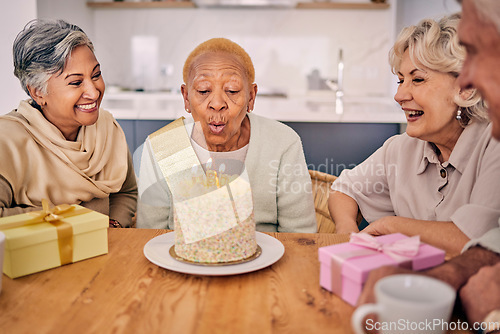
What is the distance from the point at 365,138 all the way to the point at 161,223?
63.4 inches

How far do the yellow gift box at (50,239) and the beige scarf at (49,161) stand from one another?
0.45m

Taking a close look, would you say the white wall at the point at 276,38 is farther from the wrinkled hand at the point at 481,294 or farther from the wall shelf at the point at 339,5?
the wrinkled hand at the point at 481,294

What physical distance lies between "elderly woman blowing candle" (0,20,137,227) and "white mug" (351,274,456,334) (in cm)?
107

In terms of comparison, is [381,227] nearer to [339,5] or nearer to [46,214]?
[46,214]

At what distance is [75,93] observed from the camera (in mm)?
1485

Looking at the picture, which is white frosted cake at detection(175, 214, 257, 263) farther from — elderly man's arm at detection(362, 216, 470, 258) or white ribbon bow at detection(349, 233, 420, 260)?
elderly man's arm at detection(362, 216, 470, 258)

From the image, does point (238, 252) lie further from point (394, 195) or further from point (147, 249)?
point (394, 195)

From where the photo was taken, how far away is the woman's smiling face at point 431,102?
140 cm

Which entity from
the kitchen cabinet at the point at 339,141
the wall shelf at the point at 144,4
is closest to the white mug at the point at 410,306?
the kitchen cabinet at the point at 339,141

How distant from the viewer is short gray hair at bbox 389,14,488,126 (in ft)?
4.46

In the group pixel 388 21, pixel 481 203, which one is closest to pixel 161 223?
pixel 481 203

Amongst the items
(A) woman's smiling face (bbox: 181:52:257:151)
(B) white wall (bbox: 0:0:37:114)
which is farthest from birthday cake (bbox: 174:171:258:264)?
(B) white wall (bbox: 0:0:37:114)

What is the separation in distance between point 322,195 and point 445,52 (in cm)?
71

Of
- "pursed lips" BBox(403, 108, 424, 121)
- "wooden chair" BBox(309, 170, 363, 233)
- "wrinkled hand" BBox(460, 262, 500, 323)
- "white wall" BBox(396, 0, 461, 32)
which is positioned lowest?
"wooden chair" BBox(309, 170, 363, 233)
